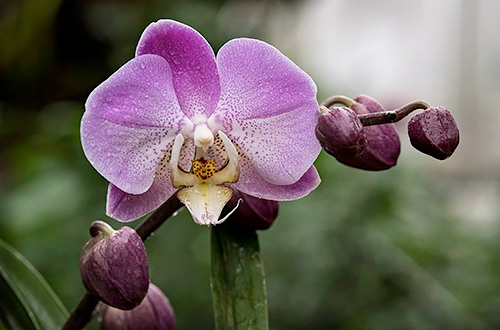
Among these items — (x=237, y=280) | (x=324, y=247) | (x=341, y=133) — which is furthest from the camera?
(x=324, y=247)

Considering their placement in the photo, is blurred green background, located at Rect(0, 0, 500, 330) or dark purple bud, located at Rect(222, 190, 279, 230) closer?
dark purple bud, located at Rect(222, 190, 279, 230)

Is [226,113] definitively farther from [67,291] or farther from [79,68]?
[79,68]

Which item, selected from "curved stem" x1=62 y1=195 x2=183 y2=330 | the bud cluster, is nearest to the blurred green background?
"curved stem" x1=62 y1=195 x2=183 y2=330

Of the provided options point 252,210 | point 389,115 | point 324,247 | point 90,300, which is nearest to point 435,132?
point 389,115

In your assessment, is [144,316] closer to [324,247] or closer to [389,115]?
[389,115]

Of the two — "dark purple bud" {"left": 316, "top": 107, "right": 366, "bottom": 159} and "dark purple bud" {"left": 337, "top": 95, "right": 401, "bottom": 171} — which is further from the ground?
"dark purple bud" {"left": 316, "top": 107, "right": 366, "bottom": 159}

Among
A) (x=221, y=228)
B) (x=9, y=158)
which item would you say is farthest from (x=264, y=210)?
(x=9, y=158)

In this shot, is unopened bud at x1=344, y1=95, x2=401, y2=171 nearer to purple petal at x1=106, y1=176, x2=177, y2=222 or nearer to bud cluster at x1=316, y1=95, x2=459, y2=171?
bud cluster at x1=316, y1=95, x2=459, y2=171
